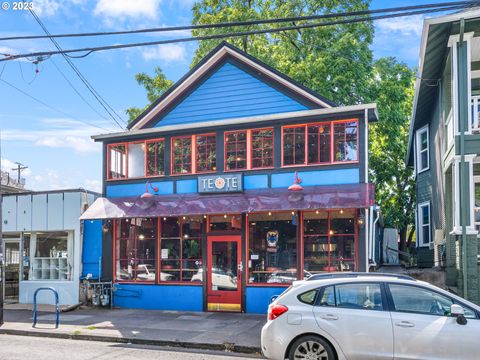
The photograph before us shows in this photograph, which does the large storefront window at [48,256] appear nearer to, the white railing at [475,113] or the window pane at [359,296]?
the window pane at [359,296]

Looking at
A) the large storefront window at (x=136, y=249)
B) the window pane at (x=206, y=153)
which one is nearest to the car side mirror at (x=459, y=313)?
the window pane at (x=206, y=153)

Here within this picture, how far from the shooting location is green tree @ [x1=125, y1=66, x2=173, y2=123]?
89.5 feet

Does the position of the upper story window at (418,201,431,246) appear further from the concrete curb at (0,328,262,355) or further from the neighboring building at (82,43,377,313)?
the concrete curb at (0,328,262,355)

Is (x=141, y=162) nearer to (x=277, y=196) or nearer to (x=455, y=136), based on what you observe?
(x=277, y=196)

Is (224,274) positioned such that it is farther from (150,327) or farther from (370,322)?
(370,322)

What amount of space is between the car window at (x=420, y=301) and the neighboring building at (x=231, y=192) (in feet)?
17.3

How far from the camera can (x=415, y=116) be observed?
65.9 feet

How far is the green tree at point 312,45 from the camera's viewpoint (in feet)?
71.3

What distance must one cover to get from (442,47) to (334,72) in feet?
26.4

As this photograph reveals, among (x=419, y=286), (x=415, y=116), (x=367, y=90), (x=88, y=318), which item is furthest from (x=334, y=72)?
(x=419, y=286)

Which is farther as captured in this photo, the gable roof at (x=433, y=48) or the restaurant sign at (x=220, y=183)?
the restaurant sign at (x=220, y=183)

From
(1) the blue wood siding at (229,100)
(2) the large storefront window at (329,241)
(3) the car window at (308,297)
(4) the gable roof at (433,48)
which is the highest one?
(4) the gable roof at (433,48)

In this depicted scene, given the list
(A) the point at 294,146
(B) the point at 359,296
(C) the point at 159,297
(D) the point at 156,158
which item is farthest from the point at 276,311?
(D) the point at 156,158

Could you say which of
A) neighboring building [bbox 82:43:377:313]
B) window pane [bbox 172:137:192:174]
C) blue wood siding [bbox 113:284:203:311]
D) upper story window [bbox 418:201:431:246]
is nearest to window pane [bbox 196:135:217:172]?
neighboring building [bbox 82:43:377:313]
